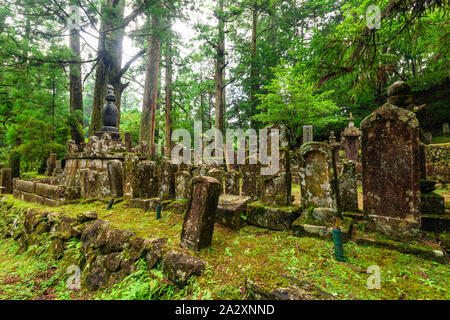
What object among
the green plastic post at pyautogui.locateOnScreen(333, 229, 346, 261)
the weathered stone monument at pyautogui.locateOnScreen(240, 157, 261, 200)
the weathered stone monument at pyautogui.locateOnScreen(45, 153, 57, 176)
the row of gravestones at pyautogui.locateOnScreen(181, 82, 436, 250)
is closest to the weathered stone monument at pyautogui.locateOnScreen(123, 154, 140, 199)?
the row of gravestones at pyautogui.locateOnScreen(181, 82, 436, 250)

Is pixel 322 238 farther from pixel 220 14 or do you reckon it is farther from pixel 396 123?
pixel 220 14

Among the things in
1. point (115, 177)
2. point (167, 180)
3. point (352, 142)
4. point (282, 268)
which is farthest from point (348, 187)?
point (352, 142)

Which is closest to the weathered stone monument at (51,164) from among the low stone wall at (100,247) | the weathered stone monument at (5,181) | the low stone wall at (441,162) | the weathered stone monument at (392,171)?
the weathered stone monument at (5,181)

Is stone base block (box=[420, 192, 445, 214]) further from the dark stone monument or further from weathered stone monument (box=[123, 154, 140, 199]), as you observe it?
the dark stone monument

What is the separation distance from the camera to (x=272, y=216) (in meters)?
2.99

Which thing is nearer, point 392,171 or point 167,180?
point 392,171

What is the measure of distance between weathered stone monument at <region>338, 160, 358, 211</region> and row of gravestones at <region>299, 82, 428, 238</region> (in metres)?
0.33

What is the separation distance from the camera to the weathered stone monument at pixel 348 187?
9.66 feet

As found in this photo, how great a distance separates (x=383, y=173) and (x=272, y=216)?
1.64m

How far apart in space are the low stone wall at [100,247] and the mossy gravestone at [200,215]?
230 millimetres

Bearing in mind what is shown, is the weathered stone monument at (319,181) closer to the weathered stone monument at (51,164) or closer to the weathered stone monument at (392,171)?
the weathered stone monument at (392,171)

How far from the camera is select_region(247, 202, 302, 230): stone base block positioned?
2898 mm

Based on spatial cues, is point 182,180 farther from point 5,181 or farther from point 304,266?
point 5,181
